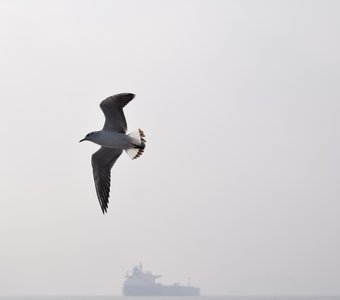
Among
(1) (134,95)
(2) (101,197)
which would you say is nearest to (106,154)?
(2) (101,197)

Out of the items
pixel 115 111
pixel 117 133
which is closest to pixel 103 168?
pixel 117 133

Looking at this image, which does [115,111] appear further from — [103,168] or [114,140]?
[103,168]

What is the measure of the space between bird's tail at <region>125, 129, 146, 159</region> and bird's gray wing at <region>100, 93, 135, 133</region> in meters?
0.39

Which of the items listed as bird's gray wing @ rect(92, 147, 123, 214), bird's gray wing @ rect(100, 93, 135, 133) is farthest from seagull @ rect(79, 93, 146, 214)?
bird's gray wing @ rect(92, 147, 123, 214)

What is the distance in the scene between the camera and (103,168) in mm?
20859

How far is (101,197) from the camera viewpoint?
67.7ft

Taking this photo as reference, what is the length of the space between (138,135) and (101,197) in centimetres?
230

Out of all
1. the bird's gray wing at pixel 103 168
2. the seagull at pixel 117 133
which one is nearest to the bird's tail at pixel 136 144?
the seagull at pixel 117 133

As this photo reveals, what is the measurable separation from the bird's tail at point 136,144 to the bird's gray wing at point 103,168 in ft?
5.35

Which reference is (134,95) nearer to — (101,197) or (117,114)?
(117,114)

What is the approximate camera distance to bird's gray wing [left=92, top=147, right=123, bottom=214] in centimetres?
2072

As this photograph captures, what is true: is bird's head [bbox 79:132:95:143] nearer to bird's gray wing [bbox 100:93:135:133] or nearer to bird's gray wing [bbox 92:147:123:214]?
bird's gray wing [bbox 100:93:135:133]

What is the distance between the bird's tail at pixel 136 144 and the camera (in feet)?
62.4

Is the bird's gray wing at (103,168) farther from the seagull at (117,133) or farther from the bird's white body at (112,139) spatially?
the bird's white body at (112,139)
